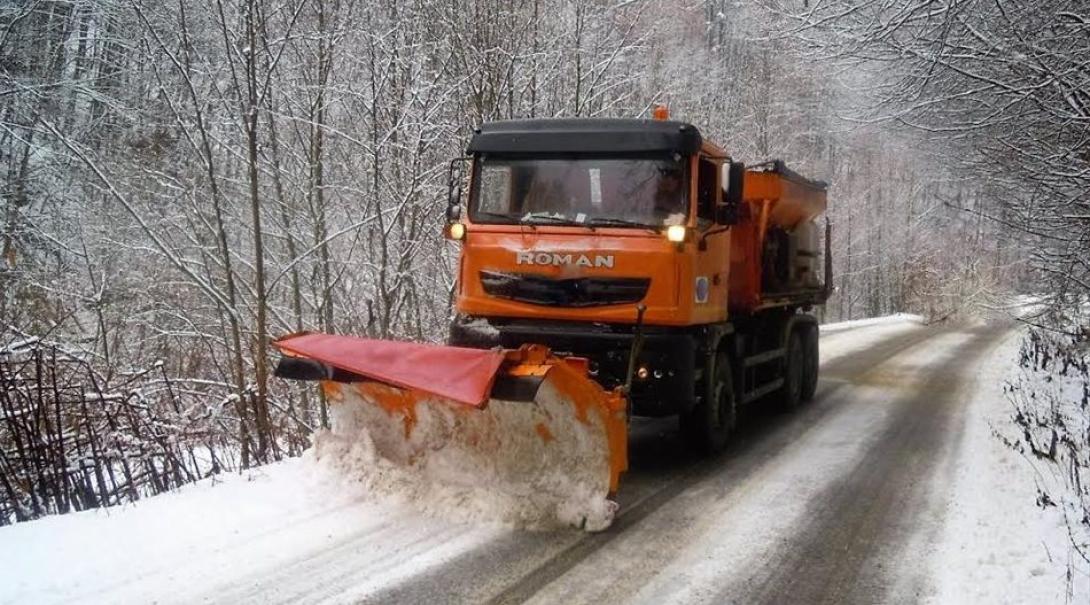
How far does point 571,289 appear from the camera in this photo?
629 centimetres

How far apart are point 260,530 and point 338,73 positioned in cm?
882

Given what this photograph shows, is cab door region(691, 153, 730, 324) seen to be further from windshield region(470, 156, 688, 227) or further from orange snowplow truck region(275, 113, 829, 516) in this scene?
windshield region(470, 156, 688, 227)

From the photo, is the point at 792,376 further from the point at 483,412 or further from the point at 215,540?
the point at 215,540

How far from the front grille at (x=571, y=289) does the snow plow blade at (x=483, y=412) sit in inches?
43.5

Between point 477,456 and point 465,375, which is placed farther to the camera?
point 477,456

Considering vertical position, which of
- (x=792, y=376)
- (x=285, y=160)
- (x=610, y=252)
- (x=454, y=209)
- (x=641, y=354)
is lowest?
(x=792, y=376)

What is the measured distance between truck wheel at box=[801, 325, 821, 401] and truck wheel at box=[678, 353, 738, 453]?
342 centimetres

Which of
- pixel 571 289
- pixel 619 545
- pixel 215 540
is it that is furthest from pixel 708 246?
pixel 215 540

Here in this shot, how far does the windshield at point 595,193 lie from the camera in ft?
21.1

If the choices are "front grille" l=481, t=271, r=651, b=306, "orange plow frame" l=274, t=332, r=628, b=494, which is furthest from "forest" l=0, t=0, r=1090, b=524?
"front grille" l=481, t=271, r=651, b=306

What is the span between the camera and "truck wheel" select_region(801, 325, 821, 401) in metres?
10.7

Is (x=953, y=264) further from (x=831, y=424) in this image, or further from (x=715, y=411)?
(x=715, y=411)

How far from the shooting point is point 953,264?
4175cm

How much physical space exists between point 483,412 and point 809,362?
21.6ft
